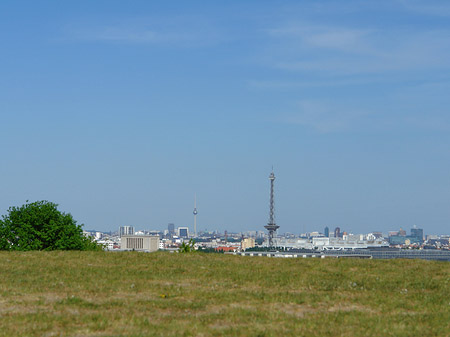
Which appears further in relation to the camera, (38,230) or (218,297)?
(38,230)

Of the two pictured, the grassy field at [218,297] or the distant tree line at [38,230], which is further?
the distant tree line at [38,230]

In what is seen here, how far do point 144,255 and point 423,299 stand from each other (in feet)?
57.9

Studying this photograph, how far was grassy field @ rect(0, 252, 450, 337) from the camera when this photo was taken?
679 inches

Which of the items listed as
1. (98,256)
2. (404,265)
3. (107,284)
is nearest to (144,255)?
(98,256)

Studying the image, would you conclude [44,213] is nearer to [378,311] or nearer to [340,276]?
[340,276]

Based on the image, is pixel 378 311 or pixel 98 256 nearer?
pixel 378 311

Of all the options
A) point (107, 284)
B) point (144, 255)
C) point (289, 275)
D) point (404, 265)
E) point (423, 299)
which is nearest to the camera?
point (423, 299)

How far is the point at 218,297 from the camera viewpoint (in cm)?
2169

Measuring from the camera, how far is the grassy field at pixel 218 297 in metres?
17.2

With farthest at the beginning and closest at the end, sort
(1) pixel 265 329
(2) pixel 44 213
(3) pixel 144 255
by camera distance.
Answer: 1. (2) pixel 44 213
2. (3) pixel 144 255
3. (1) pixel 265 329

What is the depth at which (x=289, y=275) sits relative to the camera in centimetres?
2762

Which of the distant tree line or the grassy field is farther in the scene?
the distant tree line

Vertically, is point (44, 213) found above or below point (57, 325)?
above

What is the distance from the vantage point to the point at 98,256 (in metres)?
33.7
